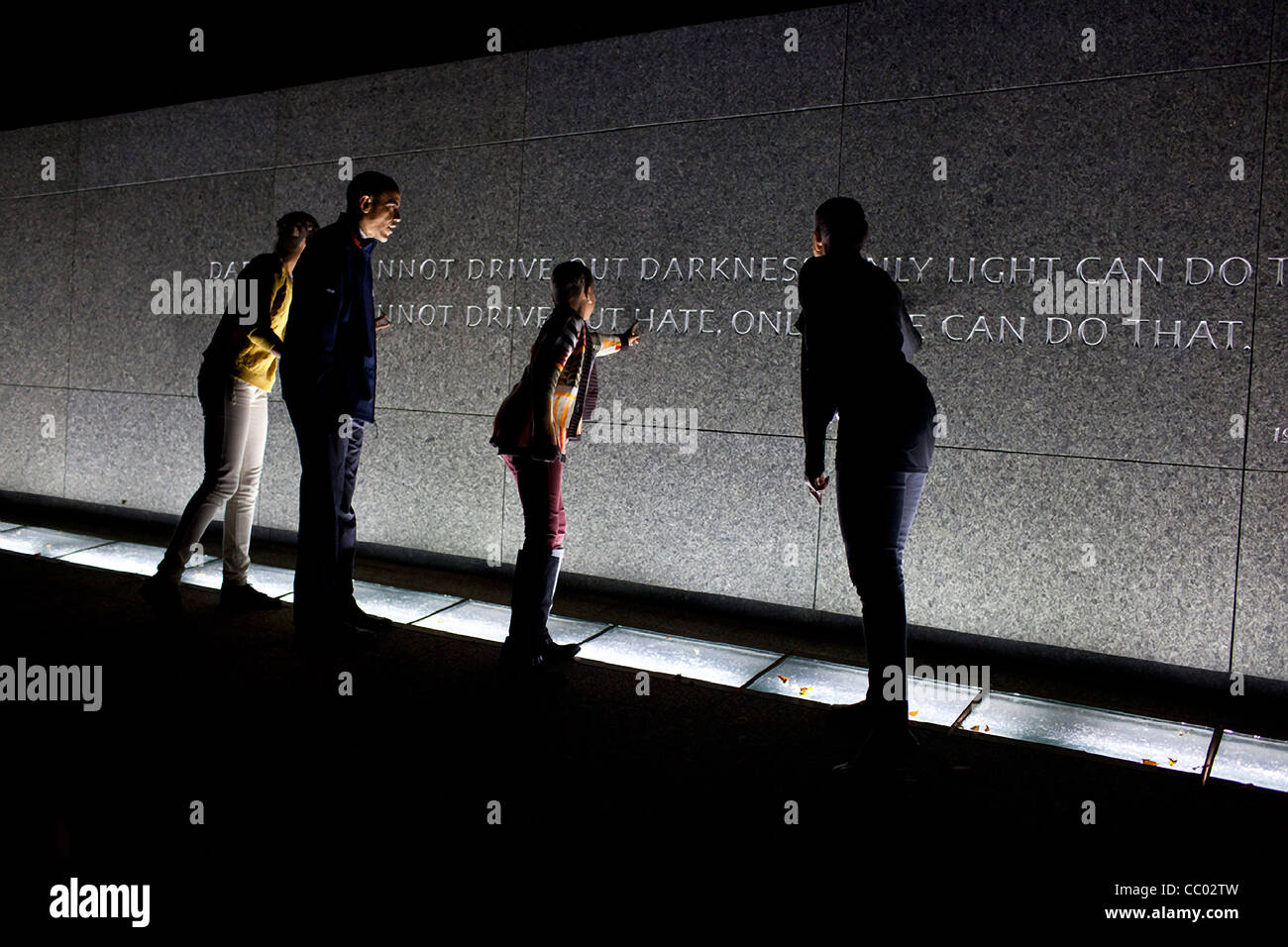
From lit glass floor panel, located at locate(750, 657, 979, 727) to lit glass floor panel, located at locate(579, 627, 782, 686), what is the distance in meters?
0.10

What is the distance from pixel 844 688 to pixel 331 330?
234 cm

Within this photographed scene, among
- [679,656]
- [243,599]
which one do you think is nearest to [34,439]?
[243,599]

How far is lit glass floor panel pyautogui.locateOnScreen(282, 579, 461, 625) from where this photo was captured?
13.8 feet

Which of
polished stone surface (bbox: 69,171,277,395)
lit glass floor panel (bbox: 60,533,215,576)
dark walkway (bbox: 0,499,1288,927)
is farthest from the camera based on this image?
polished stone surface (bbox: 69,171,277,395)

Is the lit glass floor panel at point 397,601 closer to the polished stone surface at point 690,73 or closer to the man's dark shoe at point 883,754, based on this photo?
the man's dark shoe at point 883,754

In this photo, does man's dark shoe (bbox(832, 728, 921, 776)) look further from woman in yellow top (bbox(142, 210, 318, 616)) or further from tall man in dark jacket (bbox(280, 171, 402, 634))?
woman in yellow top (bbox(142, 210, 318, 616))

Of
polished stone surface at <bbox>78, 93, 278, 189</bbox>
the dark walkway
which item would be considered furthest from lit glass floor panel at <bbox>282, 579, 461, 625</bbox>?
polished stone surface at <bbox>78, 93, 278, 189</bbox>

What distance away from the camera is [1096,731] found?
10.1 ft

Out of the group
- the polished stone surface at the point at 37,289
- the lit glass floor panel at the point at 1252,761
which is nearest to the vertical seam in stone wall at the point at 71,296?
the polished stone surface at the point at 37,289

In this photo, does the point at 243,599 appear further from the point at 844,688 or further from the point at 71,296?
the point at 71,296

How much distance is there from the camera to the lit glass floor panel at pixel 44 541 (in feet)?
17.0

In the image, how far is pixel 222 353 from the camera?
151 inches

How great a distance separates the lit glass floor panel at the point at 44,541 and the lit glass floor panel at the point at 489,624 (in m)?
2.47

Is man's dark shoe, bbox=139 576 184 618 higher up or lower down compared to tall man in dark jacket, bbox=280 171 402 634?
lower down
